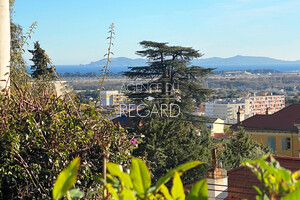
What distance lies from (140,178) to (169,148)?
15.0 m

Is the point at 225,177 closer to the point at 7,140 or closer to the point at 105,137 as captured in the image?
the point at 105,137

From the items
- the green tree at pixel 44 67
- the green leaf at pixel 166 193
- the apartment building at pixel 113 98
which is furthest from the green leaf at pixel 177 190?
the green tree at pixel 44 67

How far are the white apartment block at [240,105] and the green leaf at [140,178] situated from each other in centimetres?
4161

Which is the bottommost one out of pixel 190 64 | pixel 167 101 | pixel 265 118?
pixel 265 118

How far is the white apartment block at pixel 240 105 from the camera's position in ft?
183

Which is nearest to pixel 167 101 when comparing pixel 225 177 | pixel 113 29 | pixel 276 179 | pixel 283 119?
pixel 283 119

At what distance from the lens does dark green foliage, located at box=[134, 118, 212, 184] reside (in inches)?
580

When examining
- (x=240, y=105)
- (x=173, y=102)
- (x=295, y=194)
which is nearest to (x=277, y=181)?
(x=295, y=194)

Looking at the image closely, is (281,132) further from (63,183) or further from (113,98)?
(63,183)

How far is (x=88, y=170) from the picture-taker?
221 cm

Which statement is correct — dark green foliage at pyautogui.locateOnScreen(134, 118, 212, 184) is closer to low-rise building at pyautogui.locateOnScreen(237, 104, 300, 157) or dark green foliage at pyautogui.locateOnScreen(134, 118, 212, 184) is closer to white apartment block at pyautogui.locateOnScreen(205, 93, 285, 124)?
low-rise building at pyautogui.locateOnScreen(237, 104, 300, 157)

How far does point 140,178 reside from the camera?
2.71 ft

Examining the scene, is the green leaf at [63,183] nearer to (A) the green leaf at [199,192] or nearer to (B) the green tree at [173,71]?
(A) the green leaf at [199,192]

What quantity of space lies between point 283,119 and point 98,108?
23476 mm
